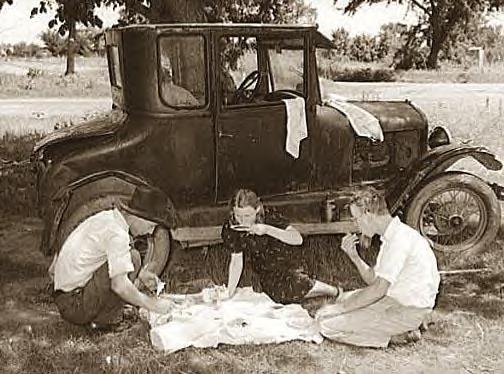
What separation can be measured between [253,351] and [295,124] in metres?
2.06

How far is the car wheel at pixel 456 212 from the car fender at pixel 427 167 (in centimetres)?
7

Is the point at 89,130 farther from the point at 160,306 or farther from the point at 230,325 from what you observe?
the point at 230,325

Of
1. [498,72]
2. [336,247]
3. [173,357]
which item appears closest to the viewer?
[173,357]

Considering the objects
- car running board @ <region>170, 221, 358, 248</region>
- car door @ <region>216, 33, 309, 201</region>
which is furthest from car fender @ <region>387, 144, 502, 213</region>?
car door @ <region>216, 33, 309, 201</region>

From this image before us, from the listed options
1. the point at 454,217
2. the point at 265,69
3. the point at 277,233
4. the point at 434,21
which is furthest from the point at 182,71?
the point at 434,21

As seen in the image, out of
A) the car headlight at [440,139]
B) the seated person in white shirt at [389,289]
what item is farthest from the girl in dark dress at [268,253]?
the car headlight at [440,139]

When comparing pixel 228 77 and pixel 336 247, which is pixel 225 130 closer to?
pixel 228 77

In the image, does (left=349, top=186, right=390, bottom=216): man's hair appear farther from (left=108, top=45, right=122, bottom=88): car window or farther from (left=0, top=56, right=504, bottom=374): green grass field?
(left=108, top=45, right=122, bottom=88): car window

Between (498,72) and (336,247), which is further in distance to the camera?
(498,72)

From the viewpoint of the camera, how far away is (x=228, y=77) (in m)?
6.51

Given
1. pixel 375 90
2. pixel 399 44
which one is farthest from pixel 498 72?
pixel 399 44

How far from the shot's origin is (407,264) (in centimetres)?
521

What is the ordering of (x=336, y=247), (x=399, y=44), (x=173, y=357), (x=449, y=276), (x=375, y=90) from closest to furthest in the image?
(x=173, y=357)
(x=449, y=276)
(x=336, y=247)
(x=375, y=90)
(x=399, y=44)

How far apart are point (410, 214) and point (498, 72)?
811 inches
